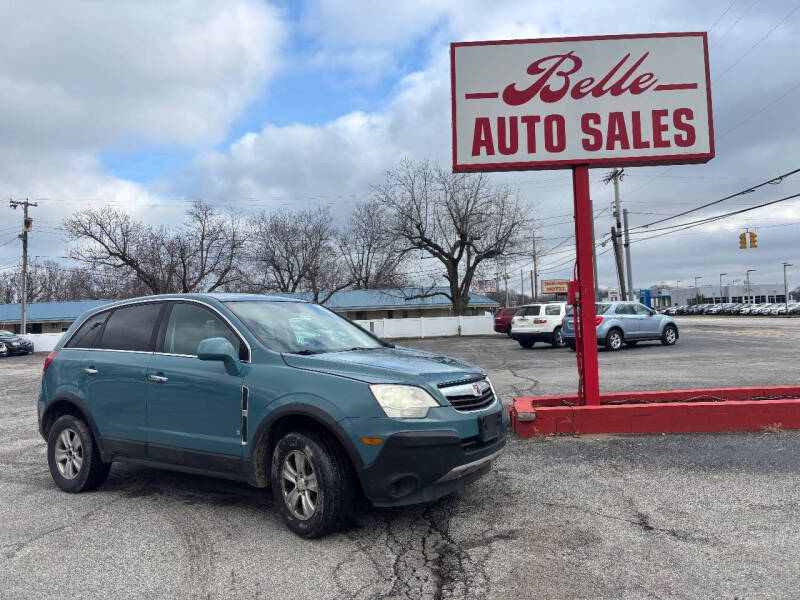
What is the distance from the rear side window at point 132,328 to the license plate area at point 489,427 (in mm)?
2829

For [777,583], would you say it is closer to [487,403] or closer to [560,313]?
[487,403]

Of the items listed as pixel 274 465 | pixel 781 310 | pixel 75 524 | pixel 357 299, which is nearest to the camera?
pixel 274 465

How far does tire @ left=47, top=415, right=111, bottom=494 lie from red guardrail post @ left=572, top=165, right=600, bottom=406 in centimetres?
514

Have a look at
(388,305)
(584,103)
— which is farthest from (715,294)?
(584,103)

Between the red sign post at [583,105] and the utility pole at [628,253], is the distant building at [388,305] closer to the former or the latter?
the utility pole at [628,253]

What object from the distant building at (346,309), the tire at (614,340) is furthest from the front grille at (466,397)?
the distant building at (346,309)

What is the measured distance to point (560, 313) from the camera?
2281cm

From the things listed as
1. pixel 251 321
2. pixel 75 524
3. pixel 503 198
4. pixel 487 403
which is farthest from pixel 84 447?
pixel 503 198

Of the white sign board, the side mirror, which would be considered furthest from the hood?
the white sign board

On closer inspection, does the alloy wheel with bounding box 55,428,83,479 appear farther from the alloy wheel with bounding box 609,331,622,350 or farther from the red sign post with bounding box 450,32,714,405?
the alloy wheel with bounding box 609,331,622,350

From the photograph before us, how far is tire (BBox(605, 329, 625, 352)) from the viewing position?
65.5ft

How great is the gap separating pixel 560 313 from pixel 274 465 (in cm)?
1973

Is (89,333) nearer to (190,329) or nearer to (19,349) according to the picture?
(190,329)

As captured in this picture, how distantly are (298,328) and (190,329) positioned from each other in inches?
34.4
